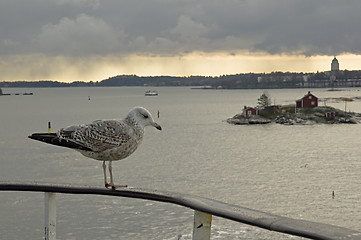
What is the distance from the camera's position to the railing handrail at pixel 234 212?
7.78 ft

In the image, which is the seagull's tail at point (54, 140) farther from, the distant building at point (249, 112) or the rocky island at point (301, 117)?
the distant building at point (249, 112)

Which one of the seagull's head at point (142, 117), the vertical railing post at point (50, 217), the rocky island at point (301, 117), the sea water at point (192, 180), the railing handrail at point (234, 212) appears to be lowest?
the sea water at point (192, 180)

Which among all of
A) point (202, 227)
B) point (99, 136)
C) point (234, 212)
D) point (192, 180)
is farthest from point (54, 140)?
point (192, 180)

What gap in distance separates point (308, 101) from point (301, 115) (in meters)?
4.56

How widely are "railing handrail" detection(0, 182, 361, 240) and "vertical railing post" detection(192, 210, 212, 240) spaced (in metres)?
0.09

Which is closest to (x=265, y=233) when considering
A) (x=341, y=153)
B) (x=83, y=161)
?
(x=83, y=161)

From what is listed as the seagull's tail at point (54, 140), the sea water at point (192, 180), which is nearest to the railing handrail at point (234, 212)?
the seagull's tail at point (54, 140)

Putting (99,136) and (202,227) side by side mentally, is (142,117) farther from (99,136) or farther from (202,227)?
(202,227)

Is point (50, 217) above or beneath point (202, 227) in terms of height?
beneath

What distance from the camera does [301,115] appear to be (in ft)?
347

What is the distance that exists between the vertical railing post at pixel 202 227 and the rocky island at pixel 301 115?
102 meters

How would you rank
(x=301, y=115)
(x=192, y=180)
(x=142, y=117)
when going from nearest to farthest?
(x=142, y=117)
(x=192, y=180)
(x=301, y=115)

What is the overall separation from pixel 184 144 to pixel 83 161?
2036 centimetres

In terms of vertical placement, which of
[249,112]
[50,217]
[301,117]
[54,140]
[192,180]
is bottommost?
[192,180]
